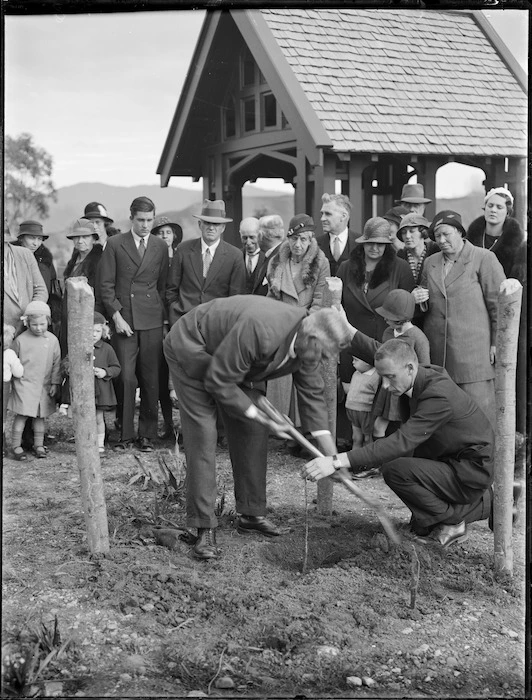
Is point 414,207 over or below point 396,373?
over

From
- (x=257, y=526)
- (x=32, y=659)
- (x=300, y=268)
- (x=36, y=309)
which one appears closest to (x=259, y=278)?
→ (x=300, y=268)

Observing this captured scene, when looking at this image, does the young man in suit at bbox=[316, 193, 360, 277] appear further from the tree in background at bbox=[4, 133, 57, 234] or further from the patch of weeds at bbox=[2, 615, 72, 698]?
the patch of weeds at bbox=[2, 615, 72, 698]

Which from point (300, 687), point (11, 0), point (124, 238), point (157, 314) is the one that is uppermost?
point (11, 0)

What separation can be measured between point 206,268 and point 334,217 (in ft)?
4.19

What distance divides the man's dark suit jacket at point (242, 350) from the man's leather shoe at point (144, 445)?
8.67 ft

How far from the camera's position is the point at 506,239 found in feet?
21.4

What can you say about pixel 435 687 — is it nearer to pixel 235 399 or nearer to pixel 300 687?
pixel 300 687

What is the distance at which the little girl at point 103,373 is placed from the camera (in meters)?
7.82

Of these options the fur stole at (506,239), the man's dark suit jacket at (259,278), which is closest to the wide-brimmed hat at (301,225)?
the man's dark suit jacket at (259,278)

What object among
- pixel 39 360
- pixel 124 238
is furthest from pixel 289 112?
pixel 39 360

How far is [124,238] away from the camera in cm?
A: 774

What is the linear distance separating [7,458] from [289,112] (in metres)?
4.32

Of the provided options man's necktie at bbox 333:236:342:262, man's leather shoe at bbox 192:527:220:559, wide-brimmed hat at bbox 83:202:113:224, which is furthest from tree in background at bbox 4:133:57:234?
man's necktie at bbox 333:236:342:262

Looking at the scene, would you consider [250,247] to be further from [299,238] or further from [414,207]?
[414,207]
